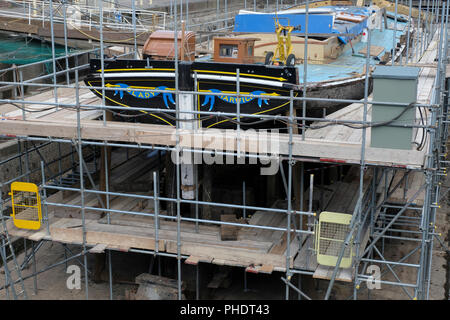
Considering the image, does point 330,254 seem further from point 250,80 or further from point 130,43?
point 130,43

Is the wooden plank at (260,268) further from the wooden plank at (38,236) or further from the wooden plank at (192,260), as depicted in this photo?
the wooden plank at (38,236)

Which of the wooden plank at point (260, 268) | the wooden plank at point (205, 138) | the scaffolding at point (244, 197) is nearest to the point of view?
the wooden plank at point (205, 138)

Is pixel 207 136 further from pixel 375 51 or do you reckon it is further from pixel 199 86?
pixel 375 51

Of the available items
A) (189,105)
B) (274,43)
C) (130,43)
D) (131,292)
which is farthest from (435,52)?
(131,292)

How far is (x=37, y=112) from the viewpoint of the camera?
49.1 ft

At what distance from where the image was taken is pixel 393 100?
38.0 feet

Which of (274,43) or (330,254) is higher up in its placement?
(274,43)

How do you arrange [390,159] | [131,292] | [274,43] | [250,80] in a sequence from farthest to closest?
[274,43]
[131,292]
[250,80]
[390,159]

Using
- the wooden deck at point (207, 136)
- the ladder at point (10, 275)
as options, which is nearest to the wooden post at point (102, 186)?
the wooden deck at point (207, 136)

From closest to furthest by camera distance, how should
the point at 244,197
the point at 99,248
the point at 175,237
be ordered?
the point at 99,248, the point at 175,237, the point at 244,197

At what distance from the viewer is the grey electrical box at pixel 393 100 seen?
1141 cm

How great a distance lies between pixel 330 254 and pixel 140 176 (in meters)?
6.08

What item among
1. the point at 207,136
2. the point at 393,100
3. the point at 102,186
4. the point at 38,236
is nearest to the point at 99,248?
the point at 38,236

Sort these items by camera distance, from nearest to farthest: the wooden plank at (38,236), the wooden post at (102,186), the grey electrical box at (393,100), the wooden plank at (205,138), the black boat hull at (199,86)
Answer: the grey electrical box at (393,100) < the wooden plank at (205,138) < the black boat hull at (199,86) < the wooden plank at (38,236) < the wooden post at (102,186)
